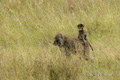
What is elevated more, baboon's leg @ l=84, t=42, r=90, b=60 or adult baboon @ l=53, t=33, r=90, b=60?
adult baboon @ l=53, t=33, r=90, b=60

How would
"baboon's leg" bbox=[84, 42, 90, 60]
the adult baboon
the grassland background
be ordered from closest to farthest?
the grassland background < the adult baboon < "baboon's leg" bbox=[84, 42, 90, 60]

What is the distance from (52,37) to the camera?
6.11 metres

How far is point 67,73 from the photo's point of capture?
4328mm

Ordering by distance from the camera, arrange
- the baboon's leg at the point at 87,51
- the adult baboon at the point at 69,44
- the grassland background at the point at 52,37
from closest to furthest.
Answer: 1. the grassland background at the point at 52,37
2. the adult baboon at the point at 69,44
3. the baboon's leg at the point at 87,51

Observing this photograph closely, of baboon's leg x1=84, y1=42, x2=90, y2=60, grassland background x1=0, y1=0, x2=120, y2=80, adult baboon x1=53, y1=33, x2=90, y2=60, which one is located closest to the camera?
grassland background x1=0, y1=0, x2=120, y2=80

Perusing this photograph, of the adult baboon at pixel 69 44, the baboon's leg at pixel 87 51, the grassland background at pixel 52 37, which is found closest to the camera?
the grassland background at pixel 52 37

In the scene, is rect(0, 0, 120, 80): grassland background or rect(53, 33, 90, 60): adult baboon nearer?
rect(0, 0, 120, 80): grassland background

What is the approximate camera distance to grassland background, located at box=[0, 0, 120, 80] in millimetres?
4371

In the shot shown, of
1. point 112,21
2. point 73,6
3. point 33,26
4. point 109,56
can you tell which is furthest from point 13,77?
point 73,6

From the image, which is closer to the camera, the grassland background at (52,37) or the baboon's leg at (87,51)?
the grassland background at (52,37)

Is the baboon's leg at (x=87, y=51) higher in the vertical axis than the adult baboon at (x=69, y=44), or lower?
lower

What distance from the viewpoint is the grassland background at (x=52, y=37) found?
172 inches

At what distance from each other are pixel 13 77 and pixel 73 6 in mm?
3831

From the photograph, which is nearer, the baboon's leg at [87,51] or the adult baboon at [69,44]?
the adult baboon at [69,44]
